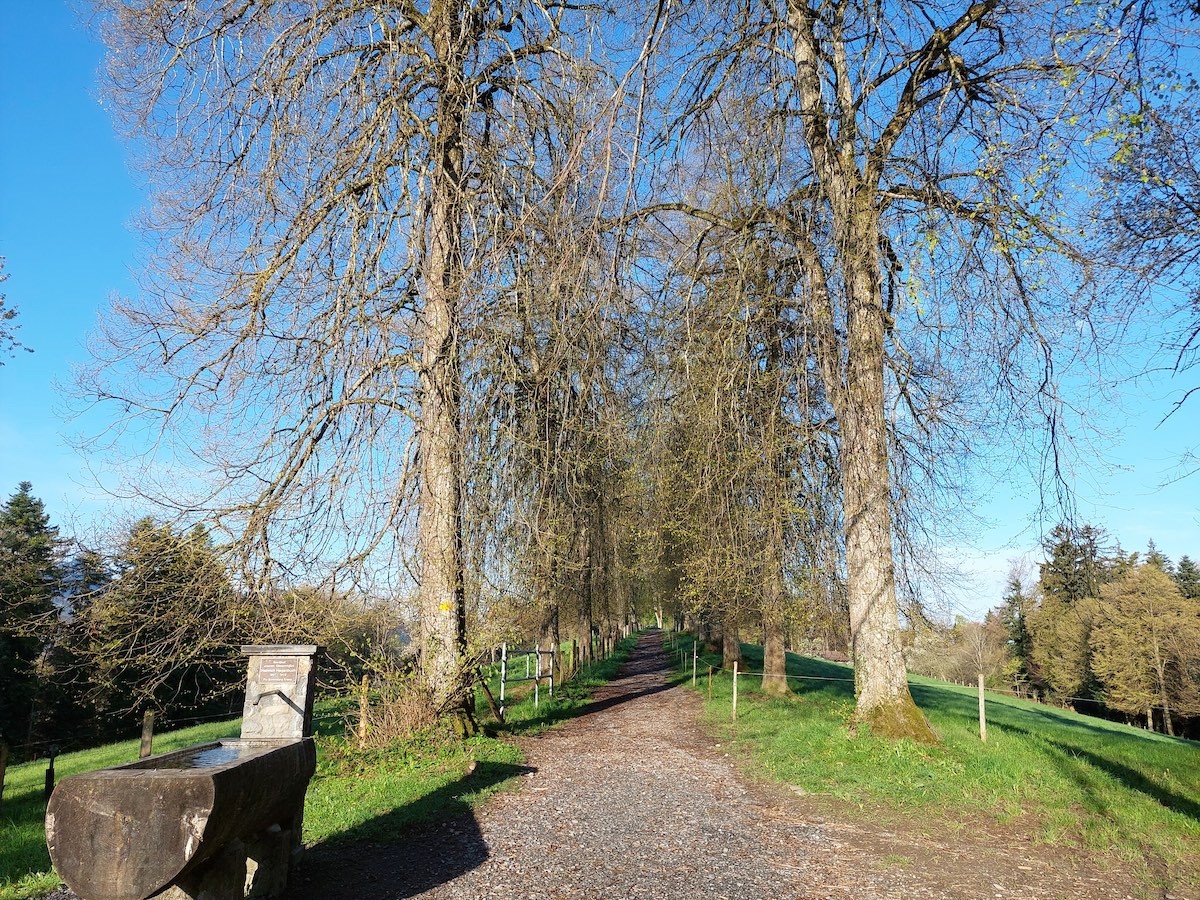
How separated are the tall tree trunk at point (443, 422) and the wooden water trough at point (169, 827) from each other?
4424mm

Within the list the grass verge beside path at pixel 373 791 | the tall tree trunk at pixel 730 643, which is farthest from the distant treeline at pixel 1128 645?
the grass verge beside path at pixel 373 791

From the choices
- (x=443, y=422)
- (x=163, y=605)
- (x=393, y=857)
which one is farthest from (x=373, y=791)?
(x=443, y=422)

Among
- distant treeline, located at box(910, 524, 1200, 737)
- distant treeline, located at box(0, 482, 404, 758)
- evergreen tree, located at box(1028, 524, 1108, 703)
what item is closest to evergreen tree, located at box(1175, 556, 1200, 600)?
distant treeline, located at box(910, 524, 1200, 737)

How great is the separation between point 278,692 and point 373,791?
9.75 feet

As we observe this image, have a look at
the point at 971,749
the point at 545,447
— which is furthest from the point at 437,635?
the point at 971,749

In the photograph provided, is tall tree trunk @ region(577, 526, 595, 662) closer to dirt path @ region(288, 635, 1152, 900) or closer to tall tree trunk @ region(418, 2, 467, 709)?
tall tree trunk @ region(418, 2, 467, 709)

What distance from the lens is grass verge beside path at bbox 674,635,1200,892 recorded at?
20.1 ft

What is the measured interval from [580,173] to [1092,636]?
4157cm

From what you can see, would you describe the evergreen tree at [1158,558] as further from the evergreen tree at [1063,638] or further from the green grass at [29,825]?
the green grass at [29,825]

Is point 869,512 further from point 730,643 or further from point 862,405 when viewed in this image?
point 730,643

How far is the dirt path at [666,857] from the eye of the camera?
5.23 meters

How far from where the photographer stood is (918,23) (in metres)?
9.52

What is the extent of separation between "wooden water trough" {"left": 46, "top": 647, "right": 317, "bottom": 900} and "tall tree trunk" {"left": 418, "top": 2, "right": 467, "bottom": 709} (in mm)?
4424

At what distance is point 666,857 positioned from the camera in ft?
19.6
